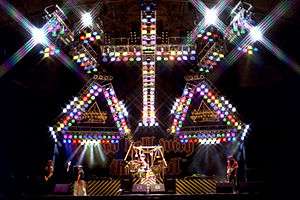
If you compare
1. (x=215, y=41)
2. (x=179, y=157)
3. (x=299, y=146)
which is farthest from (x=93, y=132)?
(x=299, y=146)

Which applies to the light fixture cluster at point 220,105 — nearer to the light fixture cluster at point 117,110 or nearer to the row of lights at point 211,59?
the row of lights at point 211,59

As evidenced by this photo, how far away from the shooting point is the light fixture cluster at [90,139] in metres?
12.9

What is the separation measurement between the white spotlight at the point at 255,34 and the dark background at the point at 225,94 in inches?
13.0

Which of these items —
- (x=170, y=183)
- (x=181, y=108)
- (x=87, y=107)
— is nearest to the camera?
(x=170, y=183)

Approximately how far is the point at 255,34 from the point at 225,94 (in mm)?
3263

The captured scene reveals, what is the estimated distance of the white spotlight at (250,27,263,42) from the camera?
10934mm

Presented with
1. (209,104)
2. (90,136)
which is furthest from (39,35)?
(209,104)

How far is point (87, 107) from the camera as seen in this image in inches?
531

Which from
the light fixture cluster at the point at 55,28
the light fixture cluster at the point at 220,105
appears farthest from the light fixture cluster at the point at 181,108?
the light fixture cluster at the point at 55,28

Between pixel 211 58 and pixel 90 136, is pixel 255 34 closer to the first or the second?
pixel 211 58

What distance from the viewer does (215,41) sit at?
1160cm

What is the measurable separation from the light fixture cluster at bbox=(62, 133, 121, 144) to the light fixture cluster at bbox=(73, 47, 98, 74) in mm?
2257

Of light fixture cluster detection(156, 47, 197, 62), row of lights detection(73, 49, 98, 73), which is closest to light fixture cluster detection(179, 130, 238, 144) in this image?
light fixture cluster detection(156, 47, 197, 62)

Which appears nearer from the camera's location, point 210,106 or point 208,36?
point 208,36
